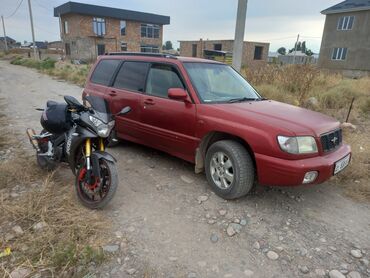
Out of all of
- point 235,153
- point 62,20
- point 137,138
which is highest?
point 62,20

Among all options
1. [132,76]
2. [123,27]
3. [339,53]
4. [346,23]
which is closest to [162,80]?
[132,76]

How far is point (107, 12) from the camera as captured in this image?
130ft

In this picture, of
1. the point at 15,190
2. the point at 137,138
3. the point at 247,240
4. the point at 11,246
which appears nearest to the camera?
the point at 11,246

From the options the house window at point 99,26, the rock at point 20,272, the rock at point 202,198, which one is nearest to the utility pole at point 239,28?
the rock at point 202,198

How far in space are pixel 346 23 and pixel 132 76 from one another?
3175 cm

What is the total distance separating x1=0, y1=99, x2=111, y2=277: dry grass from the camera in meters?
2.51

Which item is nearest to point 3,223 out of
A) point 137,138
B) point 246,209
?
point 137,138

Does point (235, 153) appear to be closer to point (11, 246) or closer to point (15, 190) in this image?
point (11, 246)

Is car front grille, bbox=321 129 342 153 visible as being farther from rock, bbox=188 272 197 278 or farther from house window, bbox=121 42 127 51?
house window, bbox=121 42 127 51

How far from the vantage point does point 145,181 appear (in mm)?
4203

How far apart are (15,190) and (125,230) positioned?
1.70 meters

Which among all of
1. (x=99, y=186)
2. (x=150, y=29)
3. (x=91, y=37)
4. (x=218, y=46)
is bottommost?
(x=99, y=186)

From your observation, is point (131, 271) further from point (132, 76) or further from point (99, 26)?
point (99, 26)

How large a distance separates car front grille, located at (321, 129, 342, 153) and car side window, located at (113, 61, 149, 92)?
2716 mm
